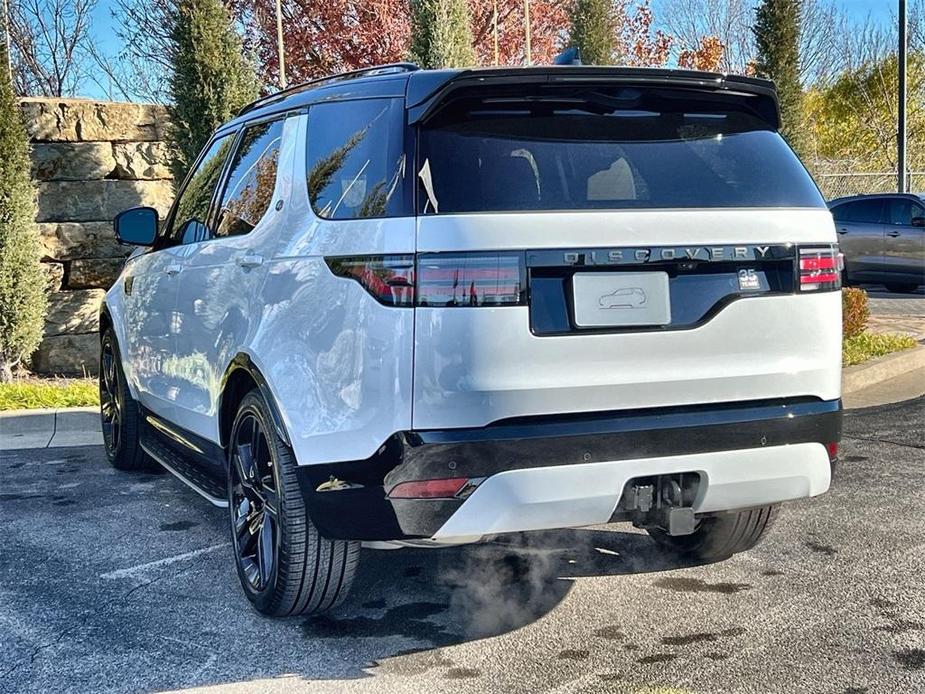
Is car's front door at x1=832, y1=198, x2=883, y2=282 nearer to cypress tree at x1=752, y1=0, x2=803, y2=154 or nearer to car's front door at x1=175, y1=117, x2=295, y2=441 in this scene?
cypress tree at x1=752, y1=0, x2=803, y2=154

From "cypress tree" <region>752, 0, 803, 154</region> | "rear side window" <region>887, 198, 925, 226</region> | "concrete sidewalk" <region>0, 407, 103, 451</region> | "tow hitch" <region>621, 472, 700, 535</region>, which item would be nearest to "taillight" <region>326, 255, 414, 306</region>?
"tow hitch" <region>621, 472, 700, 535</region>

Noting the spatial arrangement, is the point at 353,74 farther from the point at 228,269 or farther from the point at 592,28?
the point at 592,28

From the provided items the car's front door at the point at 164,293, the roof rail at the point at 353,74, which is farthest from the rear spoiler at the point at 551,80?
the car's front door at the point at 164,293

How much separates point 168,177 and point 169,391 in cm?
696

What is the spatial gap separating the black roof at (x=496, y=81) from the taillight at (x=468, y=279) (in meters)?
0.49

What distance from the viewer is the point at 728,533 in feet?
13.5

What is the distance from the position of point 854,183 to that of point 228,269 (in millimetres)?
22819

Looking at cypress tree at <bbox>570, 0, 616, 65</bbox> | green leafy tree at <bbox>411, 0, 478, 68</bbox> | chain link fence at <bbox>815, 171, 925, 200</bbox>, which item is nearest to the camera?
green leafy tree at <bbox>411, 0, 478, 68</bbox>

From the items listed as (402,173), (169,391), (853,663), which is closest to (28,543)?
(169,391)

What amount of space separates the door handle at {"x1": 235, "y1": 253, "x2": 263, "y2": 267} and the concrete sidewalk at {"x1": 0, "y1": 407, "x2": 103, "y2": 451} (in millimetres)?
4250

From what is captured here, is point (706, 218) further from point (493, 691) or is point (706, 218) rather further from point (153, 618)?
point (153, 618)

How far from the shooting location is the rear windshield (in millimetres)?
3100

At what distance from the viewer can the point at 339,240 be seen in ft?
10.6

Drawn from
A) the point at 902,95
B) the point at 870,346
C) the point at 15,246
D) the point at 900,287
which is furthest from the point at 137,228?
the point at 902,95
